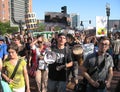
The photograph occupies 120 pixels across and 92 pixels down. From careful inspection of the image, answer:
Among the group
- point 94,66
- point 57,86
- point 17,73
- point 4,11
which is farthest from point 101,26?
point 4,11

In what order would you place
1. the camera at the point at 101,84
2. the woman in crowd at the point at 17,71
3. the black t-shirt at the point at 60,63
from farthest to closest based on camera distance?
the black t-shirt at the point at 60,63 → the woman in crowd at the point at 17,71 → the camera at the point at 101,84

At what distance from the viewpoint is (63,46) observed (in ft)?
21.8

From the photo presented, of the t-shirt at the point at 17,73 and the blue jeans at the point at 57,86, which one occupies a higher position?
the t-shirt at the point at 17,73

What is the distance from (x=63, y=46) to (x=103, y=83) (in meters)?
1.37

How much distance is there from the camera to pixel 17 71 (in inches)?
247

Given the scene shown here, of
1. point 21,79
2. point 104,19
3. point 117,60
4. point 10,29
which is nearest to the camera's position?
point 21,79

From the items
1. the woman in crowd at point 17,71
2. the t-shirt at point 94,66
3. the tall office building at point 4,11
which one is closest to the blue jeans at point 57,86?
the woman in crowd at point 17,71

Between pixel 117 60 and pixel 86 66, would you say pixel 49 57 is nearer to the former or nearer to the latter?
pixel 86 66

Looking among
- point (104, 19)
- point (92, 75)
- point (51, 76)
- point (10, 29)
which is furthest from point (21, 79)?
point (10, 29)

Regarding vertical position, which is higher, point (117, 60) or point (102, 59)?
point (102, 59)

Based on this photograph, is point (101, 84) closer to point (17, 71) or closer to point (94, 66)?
point (94, 66)

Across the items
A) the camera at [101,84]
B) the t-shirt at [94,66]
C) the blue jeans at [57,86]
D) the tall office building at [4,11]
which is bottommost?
the blue jeans at [57,86]

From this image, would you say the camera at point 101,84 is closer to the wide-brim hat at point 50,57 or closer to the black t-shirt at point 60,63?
the black t-shirt at point 60,63

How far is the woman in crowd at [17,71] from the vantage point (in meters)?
6.25
